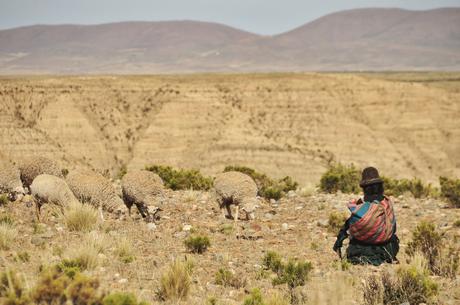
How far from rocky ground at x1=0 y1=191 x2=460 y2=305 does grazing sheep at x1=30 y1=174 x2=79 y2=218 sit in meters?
0.45

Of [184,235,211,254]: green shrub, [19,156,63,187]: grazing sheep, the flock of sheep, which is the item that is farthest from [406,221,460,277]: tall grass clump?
[19,156,63,187]: grazing sheep

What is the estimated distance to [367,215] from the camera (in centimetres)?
784

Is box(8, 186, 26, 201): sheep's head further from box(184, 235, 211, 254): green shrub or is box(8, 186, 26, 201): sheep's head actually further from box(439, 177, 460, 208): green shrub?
box(439, 177, 460, 208): green shrub

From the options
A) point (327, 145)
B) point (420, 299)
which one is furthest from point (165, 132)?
point (420, 299)

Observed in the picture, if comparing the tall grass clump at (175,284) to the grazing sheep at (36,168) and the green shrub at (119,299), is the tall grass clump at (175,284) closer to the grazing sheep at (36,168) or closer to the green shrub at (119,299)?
the green shrub at (119,299)

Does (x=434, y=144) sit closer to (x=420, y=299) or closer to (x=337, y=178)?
(x=337, y=178)

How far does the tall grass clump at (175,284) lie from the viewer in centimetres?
667

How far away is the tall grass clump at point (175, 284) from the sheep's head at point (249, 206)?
253 inches

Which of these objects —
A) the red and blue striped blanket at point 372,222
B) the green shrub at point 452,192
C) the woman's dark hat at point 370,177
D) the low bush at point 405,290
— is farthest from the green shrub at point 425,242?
the green shrub at point 452,192

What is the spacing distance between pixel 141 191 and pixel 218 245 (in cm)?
345

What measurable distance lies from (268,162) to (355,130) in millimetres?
12608

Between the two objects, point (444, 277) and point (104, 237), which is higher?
point (104, 237)

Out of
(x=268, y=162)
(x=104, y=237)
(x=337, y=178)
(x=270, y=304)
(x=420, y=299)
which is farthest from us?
(x=268, y=162)

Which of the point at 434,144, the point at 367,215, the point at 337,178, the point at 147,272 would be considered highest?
the point at 367,215
